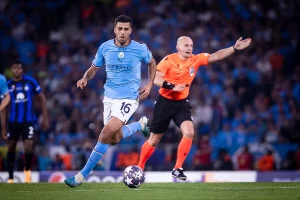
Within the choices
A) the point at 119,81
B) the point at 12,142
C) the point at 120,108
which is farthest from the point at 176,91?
the point at 12,142

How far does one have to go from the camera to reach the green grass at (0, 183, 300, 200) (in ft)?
32.7

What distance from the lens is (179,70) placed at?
13.3 metres

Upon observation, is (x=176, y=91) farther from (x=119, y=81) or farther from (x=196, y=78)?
(x=196, y=78)

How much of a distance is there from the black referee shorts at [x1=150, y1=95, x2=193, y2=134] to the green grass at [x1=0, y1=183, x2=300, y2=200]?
60.3 inches

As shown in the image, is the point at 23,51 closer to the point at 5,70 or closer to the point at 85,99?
the point at 5,70

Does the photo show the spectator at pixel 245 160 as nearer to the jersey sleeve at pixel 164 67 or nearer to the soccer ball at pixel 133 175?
the jersey sleeve at pixel 164 67

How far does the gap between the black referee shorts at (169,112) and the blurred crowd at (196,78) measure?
18.6 ft

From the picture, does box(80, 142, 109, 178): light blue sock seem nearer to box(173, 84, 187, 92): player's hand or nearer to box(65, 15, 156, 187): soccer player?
box(65, 15, 156, 187): soccer player

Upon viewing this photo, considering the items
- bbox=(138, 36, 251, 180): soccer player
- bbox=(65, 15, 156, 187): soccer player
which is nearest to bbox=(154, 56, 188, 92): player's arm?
bbox=(138, 36, 251, 180): soccer player

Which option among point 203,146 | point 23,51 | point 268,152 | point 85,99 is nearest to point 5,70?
point 23,51

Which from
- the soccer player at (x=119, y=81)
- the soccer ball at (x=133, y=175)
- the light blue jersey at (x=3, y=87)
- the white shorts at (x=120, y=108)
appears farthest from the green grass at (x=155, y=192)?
the light blue jersey at (x=3, y=87)

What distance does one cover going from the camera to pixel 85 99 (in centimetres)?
2202

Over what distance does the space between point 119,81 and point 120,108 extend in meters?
0.45

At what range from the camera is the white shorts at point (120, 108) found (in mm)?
11203
